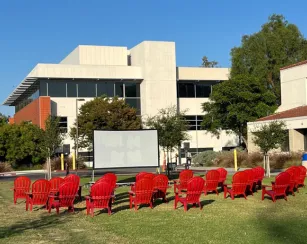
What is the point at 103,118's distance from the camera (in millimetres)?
47594

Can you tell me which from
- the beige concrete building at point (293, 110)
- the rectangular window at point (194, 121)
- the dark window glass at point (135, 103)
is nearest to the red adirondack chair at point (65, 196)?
the beige concrete building at point (293, 110)

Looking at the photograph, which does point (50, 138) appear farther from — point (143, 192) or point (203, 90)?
point (203, 90)

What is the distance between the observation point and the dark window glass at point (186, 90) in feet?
199

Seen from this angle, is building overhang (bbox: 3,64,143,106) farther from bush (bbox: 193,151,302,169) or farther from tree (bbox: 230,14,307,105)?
bush (bbox: 193,151,302,169)

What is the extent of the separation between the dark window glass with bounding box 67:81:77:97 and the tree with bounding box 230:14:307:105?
18599 millimetres

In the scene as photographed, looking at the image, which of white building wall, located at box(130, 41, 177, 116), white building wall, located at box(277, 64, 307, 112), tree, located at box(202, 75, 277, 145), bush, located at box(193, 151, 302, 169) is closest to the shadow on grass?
bush, located at box(193, 151, 302, 169)

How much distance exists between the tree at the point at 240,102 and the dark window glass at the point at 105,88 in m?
12.6

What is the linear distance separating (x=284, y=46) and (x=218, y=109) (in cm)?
1180

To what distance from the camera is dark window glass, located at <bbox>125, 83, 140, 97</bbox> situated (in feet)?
189

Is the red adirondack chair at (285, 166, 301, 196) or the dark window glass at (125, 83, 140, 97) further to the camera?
the dark window glass at (125, 83, 140, 97)

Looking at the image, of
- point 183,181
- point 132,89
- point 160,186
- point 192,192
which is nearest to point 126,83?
point 132,89

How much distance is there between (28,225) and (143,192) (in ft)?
11.5

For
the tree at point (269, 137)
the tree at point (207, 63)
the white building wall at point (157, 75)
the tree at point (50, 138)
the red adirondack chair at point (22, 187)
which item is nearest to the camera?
the red adirondack chair at point (22, 187)

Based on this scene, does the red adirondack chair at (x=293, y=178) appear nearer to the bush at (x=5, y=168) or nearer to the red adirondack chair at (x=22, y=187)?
the red adirondack chair at (x=22, y=187)
